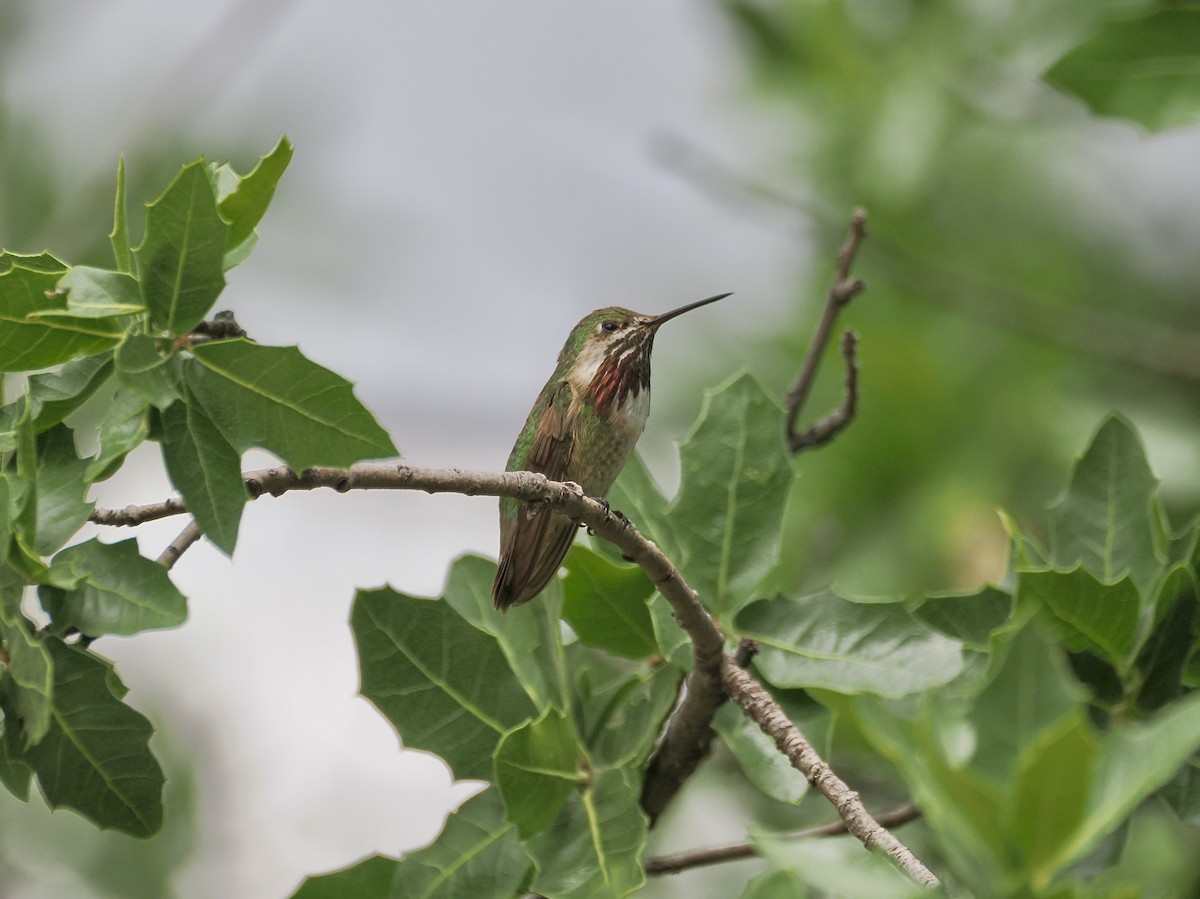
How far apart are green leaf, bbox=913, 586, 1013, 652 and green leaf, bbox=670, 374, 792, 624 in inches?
10.3

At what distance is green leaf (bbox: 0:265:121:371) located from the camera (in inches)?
55.9

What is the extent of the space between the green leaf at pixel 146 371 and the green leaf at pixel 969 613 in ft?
3.38

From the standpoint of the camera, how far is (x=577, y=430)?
9.19ft

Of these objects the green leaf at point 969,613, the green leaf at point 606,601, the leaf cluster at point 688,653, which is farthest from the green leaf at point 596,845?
the green leaf at point 969,613

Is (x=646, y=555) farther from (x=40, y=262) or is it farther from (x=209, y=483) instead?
(x=40, y=262)

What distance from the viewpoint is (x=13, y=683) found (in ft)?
4.68

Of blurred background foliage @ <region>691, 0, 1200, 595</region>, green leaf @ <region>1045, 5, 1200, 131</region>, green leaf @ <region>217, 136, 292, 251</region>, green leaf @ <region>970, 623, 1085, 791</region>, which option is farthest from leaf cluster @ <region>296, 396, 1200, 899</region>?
blurred background foliage @ <region>691, 0, 1200, 595</region>

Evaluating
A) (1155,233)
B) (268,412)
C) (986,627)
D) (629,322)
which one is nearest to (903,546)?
(629,322)

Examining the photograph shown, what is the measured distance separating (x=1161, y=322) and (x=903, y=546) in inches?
60.4

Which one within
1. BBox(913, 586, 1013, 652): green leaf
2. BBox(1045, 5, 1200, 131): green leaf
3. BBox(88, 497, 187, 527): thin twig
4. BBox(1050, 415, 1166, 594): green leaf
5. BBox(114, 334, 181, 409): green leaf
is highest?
BBox(1045, 5, 1200, 131): green leaf

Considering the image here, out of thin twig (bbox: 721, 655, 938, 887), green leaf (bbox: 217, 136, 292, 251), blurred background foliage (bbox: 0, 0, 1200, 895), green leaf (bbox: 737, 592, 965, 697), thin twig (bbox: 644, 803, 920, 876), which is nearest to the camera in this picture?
thin twig (bbox: 721, 655, 938, 887)

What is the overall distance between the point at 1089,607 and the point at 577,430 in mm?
1378

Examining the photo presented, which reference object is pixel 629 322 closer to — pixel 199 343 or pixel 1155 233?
pixel 199 343

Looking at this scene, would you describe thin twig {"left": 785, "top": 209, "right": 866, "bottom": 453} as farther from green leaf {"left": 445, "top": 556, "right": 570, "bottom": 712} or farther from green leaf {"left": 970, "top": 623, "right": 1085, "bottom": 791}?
green leaf {"left": 970, "top": 623, "right": 1085, "bottom": 791}
